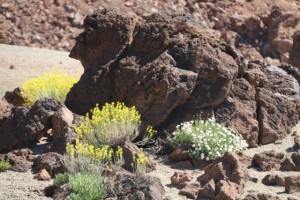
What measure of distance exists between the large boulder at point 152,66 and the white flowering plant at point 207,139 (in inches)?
20.4

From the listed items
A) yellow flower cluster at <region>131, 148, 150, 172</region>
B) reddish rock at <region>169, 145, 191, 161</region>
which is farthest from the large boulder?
yellow flower cluster at <region>131, 148, 150, 172</region>

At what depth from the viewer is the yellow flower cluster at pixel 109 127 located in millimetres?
9945

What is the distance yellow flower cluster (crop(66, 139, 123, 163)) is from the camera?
897 cm

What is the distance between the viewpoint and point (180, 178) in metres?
8.84

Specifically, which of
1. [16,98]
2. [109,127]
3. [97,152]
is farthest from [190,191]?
[16,98]

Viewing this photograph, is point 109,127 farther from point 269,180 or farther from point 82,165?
point 269,180

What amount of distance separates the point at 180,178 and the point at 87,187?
4.67ft

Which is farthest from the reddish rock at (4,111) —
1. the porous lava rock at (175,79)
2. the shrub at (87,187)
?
the shrub at (87,187)

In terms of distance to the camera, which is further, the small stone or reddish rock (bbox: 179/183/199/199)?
the small stone

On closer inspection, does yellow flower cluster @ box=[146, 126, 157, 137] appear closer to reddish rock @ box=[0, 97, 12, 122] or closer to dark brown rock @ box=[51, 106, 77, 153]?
dark brown rock @ box=[51, 106, 77, 153]

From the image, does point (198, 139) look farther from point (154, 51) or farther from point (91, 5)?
point (91, 5)

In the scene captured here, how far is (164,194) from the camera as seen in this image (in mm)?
8266

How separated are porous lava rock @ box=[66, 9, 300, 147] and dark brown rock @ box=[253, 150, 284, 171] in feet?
3.76

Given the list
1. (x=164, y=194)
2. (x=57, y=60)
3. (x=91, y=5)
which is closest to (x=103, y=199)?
(x=164, y=194)
